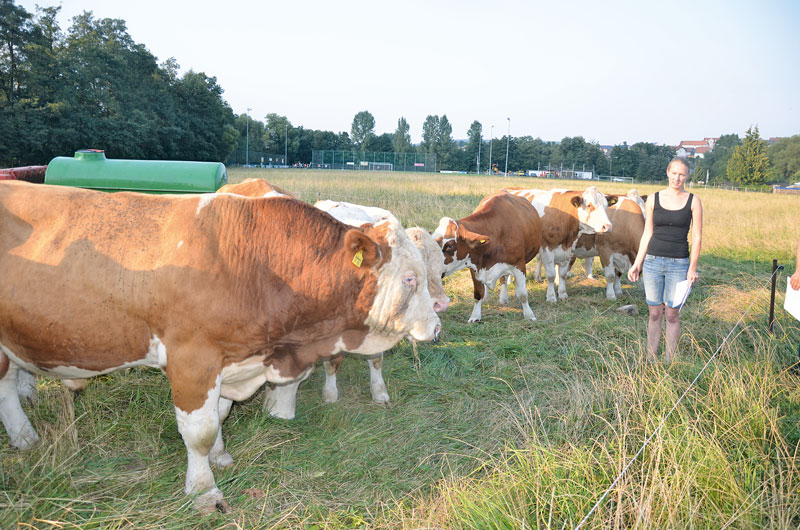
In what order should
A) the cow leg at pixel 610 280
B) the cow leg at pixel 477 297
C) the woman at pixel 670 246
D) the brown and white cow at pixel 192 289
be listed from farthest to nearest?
the cow leg at pixel 610 280
the cow leg at pixel 477 297
the woman at pixel 670 246
the brown and white cow at pixel 192 289

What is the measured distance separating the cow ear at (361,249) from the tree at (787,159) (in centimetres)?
8226

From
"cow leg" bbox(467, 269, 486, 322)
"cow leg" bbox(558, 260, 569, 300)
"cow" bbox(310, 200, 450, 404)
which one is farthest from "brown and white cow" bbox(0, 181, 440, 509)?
"cow leg" bbox(558, 260, 569, 300)

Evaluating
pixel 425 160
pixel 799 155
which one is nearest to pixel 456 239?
pixel 425 160

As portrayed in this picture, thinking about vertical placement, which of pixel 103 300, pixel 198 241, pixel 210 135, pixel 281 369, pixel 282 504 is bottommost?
pixel 282 504

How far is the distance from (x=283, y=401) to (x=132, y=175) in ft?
14.0

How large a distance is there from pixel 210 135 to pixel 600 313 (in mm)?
52894

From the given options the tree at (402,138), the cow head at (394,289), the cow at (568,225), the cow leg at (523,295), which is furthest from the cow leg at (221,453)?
the tree at (402,138)

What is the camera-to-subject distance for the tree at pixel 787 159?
71688 mm

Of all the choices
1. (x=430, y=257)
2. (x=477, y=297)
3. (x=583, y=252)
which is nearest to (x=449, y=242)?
(x=477, y=297)

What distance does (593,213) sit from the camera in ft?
31.4

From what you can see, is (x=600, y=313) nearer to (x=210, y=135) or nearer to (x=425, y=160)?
(x=210, y=135)

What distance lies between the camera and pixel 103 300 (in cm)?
319

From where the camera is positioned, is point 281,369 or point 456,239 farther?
point 456,239

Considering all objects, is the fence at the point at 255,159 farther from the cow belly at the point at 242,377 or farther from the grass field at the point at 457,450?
the cow belly at the point at 242,377
